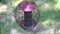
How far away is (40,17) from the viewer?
3.65 meters

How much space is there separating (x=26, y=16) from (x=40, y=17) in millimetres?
303

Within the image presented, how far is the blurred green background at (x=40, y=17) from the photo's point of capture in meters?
3.42

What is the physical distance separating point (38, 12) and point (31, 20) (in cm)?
19

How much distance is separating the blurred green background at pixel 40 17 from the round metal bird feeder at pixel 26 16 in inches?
2.8

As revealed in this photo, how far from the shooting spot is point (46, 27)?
3.48 metres

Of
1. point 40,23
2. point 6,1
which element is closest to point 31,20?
point 40,23

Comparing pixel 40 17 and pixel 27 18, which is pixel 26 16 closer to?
pixel 27 18

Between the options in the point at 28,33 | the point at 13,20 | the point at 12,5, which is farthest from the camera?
the point at 12,5

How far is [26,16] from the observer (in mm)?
3453

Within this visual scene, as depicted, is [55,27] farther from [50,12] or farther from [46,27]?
[50,12]

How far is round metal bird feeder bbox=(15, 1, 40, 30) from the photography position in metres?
3.32

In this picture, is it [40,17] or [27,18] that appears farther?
[40,17]

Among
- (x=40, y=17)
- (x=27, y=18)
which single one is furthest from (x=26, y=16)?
(x=40, y=17)

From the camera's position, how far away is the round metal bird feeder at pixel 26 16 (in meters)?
3.32
